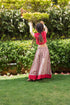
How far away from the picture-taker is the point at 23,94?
12.9 ft

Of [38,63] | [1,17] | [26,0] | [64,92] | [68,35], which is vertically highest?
[26,0]

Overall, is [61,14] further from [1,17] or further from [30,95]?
[30,95]

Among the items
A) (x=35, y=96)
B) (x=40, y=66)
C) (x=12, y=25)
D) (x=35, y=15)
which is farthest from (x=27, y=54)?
(x=35, y=96)

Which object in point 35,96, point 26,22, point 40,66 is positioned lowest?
point 35,96

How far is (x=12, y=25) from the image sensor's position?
9086 millimetres

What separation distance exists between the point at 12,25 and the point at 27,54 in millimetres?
2614

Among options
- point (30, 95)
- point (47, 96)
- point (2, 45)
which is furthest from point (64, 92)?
point (2, 45)

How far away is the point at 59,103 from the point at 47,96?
52cm

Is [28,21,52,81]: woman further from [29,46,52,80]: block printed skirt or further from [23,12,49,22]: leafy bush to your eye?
[23,12,49,22]: leafy bush

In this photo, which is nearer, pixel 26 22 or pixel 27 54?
pixel 27 54

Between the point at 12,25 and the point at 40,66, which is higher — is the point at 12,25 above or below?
above

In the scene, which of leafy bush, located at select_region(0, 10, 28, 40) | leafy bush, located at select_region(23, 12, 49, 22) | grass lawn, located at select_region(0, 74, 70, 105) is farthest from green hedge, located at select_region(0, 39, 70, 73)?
grass lawn, located at select_region(0, 74, 70, 105)

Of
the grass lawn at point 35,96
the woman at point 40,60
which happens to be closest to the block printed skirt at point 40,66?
the woman at point 40,60

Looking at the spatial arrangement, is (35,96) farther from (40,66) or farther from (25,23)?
(25,23)
